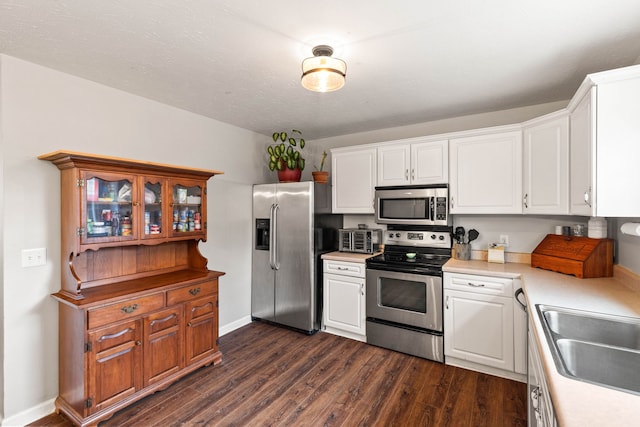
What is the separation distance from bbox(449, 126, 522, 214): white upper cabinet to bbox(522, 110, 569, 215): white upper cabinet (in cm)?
7

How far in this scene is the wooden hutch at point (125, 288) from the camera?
2.01 metres

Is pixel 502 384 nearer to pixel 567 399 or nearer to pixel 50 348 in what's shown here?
pixel 567 399

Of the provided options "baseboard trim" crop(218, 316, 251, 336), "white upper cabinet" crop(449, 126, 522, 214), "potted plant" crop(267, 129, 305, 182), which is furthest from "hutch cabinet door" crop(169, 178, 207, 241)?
"white upper cabinet" crop(449, 126, 522, 214)

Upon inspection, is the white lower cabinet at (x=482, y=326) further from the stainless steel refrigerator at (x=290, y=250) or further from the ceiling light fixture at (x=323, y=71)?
the ceiling light fixture at (x=323, y=71)

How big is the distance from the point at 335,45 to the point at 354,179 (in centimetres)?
185

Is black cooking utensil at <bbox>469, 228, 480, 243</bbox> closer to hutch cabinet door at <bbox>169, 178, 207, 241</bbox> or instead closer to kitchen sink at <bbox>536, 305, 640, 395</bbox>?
kitchen sink at <bbox>536, 305, 640, 395</bbox>

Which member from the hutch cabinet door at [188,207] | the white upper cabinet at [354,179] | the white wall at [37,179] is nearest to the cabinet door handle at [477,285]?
the white upper cabinet at [354,179]

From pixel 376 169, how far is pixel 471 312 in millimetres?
1701

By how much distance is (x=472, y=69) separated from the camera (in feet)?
7.18

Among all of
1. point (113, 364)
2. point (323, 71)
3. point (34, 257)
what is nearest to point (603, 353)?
point (323, 71)

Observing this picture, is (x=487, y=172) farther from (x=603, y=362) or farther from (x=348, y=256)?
(x=603, y=362)

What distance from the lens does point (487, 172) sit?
9.41 ft

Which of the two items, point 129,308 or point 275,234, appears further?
point 275,234

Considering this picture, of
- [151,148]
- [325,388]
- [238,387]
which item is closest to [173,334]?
[238,387]
